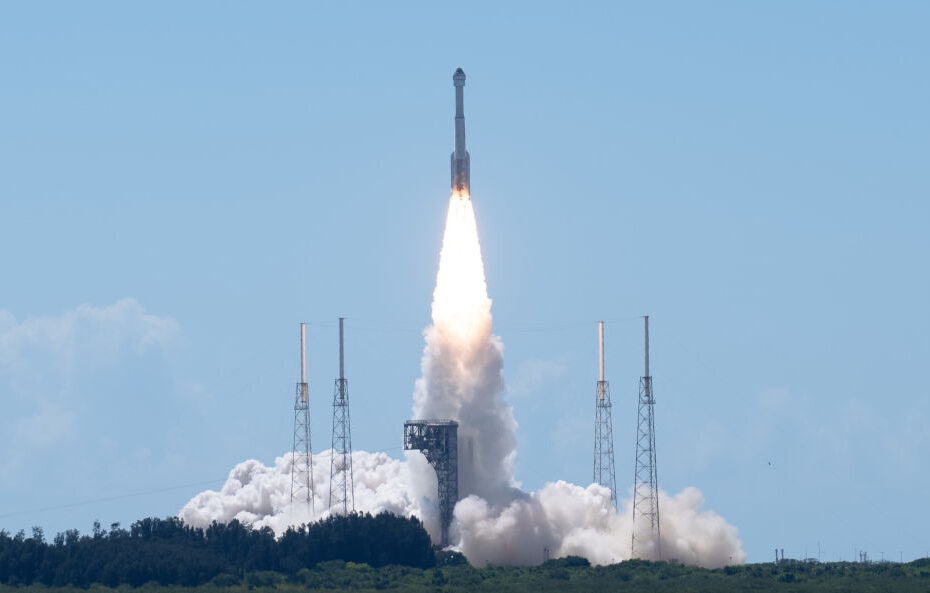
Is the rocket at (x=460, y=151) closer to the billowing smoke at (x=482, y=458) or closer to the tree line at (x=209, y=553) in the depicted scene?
the billowing smoke at (x=482, y=458)

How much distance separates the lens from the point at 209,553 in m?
194

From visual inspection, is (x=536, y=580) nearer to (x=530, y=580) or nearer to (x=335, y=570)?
(x=530, y=580)

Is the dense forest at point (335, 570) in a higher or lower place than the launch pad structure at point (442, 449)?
lower

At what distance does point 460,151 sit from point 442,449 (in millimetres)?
19602

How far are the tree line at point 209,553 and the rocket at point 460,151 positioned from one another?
22.1 meters

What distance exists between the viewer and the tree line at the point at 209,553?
190 m

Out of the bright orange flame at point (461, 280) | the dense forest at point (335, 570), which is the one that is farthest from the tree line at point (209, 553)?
the bright orange flame at point (461, 280)

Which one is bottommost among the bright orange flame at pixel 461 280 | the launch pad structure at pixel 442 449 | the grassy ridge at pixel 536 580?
the grassy ridge at pixel 536 580

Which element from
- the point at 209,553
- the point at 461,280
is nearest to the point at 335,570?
the point at 209,553

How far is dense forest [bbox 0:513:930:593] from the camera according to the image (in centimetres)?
18675

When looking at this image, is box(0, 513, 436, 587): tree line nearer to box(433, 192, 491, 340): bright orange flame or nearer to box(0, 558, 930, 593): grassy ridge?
box(0, 558, 930, 593): grassy ridge

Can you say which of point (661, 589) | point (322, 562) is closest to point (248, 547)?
point (322, 562)

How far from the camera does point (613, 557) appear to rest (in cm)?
19725

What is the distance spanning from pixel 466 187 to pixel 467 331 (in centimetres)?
976
